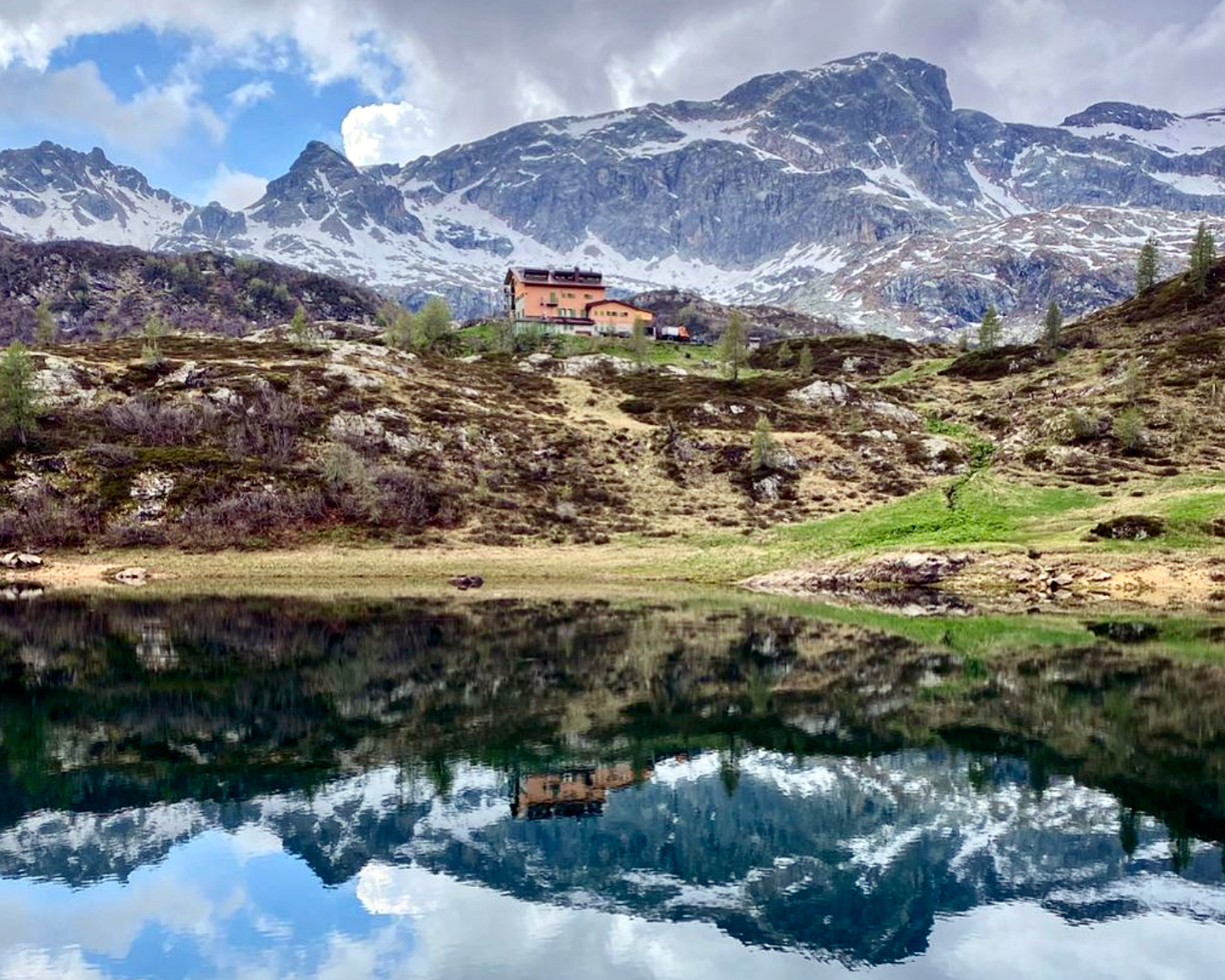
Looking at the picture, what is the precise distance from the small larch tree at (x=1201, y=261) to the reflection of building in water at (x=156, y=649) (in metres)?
171

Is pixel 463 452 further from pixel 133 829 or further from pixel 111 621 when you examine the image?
pixel 133 829

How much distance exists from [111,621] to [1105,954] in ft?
171

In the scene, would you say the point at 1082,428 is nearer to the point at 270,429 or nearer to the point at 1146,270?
the point at 270,429

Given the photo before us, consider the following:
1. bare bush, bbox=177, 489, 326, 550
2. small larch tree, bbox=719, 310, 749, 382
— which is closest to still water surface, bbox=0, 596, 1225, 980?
bare bush, bbox=177, 489, 326, 550

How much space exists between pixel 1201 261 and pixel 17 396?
583ft

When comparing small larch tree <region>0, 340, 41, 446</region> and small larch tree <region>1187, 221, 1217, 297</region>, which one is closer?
small larch tree <region>0, 340, 41, 446</region>

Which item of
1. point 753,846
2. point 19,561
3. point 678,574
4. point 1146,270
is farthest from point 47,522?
point 1146,270

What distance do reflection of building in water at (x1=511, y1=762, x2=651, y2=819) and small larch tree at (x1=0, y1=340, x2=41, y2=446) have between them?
82.6 meters

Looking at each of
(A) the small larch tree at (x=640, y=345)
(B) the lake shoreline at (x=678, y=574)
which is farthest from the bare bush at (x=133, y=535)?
(A) the small larch tree at (x=640, y=345)

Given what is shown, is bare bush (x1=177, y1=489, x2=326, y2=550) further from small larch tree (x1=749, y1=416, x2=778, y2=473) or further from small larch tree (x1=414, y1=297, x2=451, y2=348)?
small larch tree (x1=414, y1=297, x2=451, y2=348)

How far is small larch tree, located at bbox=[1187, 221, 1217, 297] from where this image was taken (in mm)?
156750

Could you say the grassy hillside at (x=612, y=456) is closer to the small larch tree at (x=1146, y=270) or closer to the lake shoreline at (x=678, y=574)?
the lake shoreline at (x=678, y=574)

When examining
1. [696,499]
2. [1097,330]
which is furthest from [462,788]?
[1097,330]

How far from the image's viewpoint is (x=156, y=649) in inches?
1773
